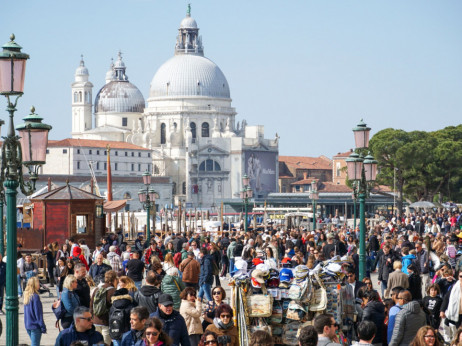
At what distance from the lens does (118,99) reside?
401 ft

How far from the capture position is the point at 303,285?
390 inches

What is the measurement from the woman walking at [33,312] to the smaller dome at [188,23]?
377 ft

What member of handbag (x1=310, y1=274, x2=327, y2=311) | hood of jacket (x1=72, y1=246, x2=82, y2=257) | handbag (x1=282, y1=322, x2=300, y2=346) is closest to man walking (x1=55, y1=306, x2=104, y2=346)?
handbag (x1=282, y1=322, x2=300, y2=346)

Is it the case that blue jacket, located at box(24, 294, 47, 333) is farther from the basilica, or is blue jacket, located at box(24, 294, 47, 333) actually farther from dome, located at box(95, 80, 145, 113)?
dome, located at box(95, 80, 145, 113)

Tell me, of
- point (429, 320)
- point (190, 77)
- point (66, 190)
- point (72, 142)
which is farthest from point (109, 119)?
point (429, 320)

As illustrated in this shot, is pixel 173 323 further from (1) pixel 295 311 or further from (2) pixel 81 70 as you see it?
(2) pixel 81 70

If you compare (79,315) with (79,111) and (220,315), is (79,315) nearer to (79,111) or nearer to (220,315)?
(220,315)

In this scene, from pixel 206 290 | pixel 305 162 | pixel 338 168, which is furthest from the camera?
pixel 305 162

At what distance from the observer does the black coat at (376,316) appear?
31.8 feet

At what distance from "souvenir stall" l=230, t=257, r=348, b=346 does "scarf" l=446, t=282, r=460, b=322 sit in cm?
121

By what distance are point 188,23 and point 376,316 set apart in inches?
4611

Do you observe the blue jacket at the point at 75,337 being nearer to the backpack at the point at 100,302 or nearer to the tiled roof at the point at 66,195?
the backpack at the point at 100,302

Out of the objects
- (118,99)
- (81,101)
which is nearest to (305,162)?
(118,99)

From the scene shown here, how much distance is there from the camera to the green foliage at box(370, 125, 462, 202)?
216 feet
